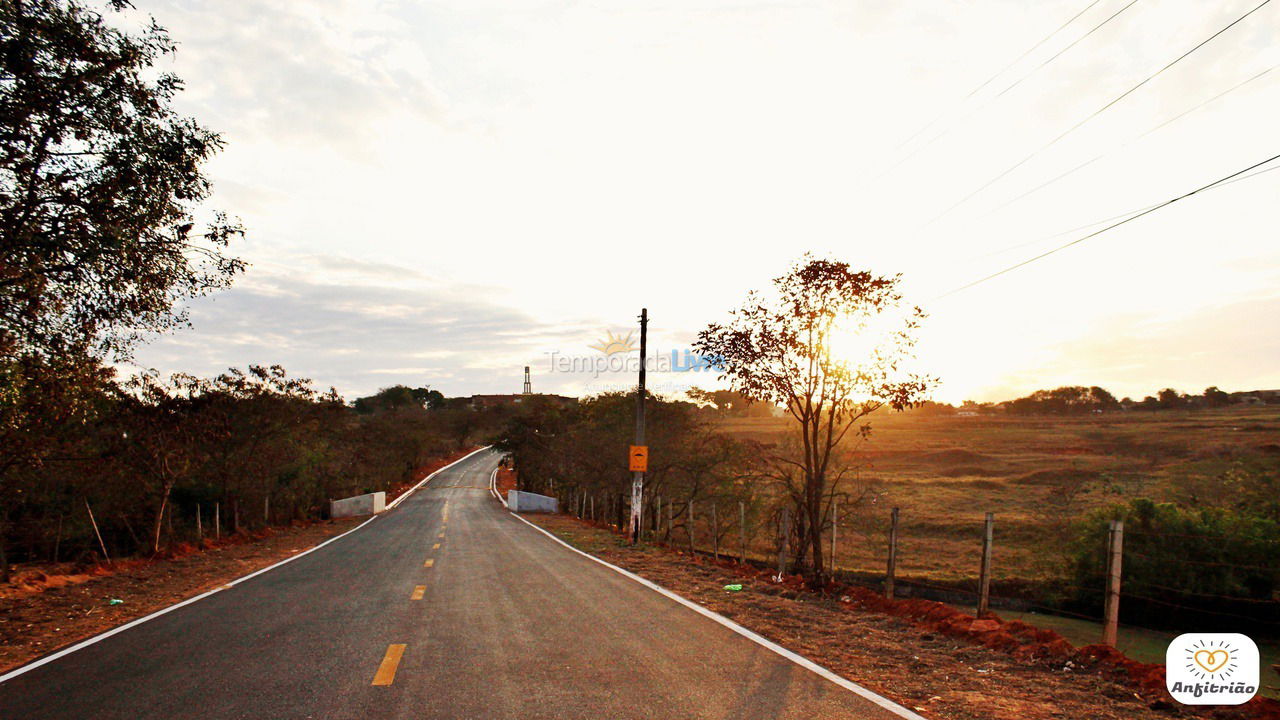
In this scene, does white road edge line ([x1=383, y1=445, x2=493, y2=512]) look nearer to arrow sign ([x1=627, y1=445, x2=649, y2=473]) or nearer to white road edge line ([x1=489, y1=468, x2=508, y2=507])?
white road edge line ([x1=489, y1=468, x2=508, y2=507])

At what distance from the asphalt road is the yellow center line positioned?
0.07ft

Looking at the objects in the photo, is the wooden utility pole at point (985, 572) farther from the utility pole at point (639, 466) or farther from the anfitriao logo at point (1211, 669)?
the utility pole at point (639, 466)

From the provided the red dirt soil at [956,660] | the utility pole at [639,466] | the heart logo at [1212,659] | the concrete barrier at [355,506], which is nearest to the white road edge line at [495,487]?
the concrete barrier at [355,506]

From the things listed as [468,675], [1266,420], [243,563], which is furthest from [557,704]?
[1266,420]

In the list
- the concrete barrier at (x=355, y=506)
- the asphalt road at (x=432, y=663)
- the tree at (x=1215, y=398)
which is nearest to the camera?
the asphalt road at (x=432, y=663)

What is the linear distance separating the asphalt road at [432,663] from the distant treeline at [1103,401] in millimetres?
113073

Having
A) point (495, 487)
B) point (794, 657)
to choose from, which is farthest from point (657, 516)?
point (495, 487)

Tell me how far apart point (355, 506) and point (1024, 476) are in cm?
5926

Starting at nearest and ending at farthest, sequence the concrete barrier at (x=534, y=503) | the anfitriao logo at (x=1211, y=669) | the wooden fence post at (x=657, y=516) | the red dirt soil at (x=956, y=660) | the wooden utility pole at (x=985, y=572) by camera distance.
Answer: the red dirt soil at (x=956, y=660) < the anfitriao logo at (x=1211, y=669) < the wooden utility pole at (x=985, y=572) < the wooden fence post at (x=657, y=516) < the concrete barrier at (x=534, y=503)

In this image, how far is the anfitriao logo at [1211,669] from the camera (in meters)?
6.68

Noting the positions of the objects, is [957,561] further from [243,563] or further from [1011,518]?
[243,563]

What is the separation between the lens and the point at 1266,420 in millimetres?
86875

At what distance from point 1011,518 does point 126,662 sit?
55311 millimetres

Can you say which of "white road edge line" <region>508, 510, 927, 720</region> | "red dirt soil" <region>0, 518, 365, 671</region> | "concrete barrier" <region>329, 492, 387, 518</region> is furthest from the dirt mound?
"white road edge line" <region>508, 510, 927, 720</region>
